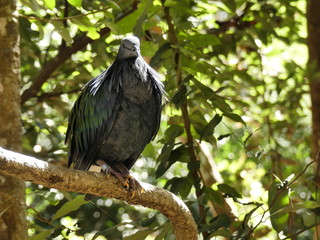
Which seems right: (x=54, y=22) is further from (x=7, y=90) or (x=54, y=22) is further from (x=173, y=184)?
(x=173, y=184)

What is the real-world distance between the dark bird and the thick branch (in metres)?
0.29

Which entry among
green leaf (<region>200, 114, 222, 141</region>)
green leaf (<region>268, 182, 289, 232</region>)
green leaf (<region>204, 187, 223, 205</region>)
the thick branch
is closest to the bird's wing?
the thick branch

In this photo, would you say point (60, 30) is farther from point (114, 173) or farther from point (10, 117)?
point (114, 173)

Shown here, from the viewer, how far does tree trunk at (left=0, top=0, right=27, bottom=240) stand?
3.96 meters

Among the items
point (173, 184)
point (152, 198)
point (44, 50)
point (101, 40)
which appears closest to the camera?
point (152, 198)

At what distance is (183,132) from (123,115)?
50 cm

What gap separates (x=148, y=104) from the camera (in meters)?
3.79

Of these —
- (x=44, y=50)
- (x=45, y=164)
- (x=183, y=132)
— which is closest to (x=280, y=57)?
(x=44, y=50)

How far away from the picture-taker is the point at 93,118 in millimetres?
3748

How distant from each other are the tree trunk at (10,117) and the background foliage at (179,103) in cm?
12

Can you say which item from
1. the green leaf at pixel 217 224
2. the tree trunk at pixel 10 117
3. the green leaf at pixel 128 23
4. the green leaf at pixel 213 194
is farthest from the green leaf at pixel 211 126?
the tree trunk at pixel 10 117

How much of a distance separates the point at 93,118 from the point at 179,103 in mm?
491

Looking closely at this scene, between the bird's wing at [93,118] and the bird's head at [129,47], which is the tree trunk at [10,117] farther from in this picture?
the bird's head at [129,47]

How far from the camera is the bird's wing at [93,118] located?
3.71 m
